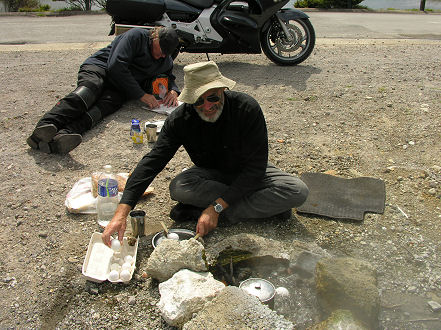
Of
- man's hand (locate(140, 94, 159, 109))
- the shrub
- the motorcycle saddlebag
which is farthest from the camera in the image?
the shrub

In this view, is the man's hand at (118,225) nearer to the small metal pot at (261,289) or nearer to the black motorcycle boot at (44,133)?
the small metal pot at (261,289)

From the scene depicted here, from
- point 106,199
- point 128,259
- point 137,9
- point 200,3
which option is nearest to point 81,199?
point 106,199

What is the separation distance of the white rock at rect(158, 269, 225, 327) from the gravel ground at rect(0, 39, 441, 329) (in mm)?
146

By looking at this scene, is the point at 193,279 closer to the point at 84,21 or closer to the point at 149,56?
the point at 149,56

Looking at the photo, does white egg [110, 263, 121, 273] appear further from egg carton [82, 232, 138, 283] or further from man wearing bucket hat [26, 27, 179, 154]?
man wearing bucket hat [26, 27, 179, 154]

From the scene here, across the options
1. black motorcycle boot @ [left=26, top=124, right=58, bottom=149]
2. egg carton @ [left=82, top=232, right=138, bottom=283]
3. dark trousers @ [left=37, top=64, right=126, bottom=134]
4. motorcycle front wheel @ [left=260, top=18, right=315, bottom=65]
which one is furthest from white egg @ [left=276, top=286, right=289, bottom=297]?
motorcycle front wheel @ [left=260, top=18, right=315, bottom=65]

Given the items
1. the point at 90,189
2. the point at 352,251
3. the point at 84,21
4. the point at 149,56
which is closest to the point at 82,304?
the point at 90,189

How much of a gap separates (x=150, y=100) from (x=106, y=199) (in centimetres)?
216

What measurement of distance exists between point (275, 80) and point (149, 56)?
184 centimetres

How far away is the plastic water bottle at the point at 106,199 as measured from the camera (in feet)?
11.0

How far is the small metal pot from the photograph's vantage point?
249 cm

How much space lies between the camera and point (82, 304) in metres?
2.68

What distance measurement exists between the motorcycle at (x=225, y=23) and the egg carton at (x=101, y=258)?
4309 mm

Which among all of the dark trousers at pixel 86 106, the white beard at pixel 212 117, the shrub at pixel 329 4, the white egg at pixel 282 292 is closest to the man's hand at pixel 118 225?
the white beard at pixel 212 117
